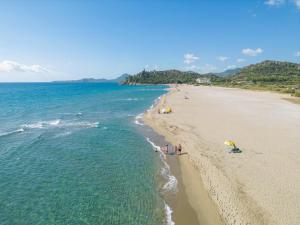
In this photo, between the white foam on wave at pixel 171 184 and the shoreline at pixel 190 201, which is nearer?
the shoreline at pixel 190 201

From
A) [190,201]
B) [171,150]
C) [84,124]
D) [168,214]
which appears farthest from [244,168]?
[84,124]

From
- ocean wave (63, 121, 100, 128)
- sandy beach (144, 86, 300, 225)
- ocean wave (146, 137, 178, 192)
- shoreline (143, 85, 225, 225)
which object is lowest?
ocean wave (63, 121, 100, 128)

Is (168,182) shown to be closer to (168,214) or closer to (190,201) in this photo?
(190,201)

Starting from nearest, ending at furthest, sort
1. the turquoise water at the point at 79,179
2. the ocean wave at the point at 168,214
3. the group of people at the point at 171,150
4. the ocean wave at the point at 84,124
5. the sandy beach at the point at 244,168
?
the ocean wave at the point at 168,214 < the sandy beach at the point at 244,168 < the turquoise water at the point at 79,179 < the group of people at the point at 171,150 < the ocean wave at the point at 84,124

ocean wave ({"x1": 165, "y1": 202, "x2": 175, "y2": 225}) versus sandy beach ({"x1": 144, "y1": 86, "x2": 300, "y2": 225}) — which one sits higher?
sandy beach ({"x1": 144, "y1": 86, "x2": 300, "y2": 225})

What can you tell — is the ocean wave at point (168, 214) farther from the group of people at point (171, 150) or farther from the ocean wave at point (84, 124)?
the ocean wave at point (84, 124)

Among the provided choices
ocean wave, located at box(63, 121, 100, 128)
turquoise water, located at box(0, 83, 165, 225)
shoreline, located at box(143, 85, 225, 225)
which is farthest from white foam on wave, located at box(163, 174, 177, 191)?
ocean wave, located at box(63, 121, 100, 128)

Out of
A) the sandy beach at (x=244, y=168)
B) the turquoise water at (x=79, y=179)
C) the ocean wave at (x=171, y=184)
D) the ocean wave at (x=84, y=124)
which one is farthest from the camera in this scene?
the ocean wave at (x=84, y=124)

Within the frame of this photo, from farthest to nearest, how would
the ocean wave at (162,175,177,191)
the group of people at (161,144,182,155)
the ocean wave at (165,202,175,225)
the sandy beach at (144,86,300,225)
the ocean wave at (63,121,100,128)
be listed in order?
the ocean wave at (63,121,100,128), the group of people at (161,144,182,155), the ocean wave at (162,175,177,191), the sandy beach at (144,86,300,225), the ocean wave at (165,202,175,225)

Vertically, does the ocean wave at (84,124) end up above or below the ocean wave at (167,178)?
below

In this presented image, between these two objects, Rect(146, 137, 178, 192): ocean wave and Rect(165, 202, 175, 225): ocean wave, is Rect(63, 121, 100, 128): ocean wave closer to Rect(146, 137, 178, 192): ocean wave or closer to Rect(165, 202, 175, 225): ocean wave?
Rect(146, 137, 178, 192): ocean wave

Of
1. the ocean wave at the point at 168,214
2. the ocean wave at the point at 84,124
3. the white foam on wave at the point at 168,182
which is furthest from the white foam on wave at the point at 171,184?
the ocean wave at the point at 84,124

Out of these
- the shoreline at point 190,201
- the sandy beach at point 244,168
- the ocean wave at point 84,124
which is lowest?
the ocean wave at point 84,124
